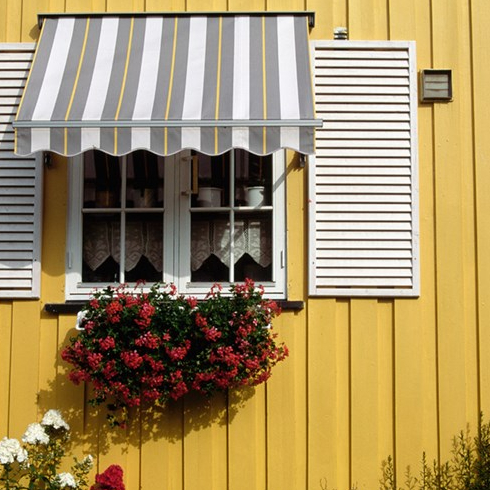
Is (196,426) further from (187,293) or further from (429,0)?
(429,0)

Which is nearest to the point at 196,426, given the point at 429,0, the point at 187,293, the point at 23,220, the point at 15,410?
the point at 187,293

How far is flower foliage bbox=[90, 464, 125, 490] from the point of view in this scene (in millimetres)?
4328

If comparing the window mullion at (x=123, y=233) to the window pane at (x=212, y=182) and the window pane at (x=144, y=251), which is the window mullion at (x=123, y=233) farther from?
the window pane at (x=212, y=182)

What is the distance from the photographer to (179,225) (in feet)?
15.9

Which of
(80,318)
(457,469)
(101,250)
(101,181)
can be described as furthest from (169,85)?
(457,469)

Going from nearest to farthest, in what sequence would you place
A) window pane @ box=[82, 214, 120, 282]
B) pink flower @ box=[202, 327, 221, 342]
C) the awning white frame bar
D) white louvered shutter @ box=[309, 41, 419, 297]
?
the awning white frame bar → pink flower @ box=[202, 327, 221, 342] → white louvered shutter @ box=[309, 41, 419, 297] → window pane @ box=[82, 214, 120, 282]

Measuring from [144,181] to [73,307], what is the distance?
3.32 ft

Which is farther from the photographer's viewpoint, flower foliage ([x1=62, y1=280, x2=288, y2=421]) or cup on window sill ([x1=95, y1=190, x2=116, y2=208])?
cup on window sill ([x1=95, y1=190, x2=116, y2=208])

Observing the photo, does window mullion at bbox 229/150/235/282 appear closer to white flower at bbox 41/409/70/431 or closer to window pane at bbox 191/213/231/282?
window pane at bbox 191/213/231/282

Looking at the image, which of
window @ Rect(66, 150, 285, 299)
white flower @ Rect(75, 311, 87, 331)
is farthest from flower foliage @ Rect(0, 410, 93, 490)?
window @ Rect(66, 150, 285, 299)

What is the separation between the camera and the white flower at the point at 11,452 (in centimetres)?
432

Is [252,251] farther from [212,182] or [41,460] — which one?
[41,460]

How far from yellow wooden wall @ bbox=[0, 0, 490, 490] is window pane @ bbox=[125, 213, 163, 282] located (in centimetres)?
47

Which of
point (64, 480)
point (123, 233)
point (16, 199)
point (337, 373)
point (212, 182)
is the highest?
point (212, 182)
